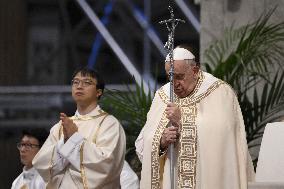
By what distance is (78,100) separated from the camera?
958 centimetres

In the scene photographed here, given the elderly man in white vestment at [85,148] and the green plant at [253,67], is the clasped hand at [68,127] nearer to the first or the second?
the elderly man in white vestment at [85,148]

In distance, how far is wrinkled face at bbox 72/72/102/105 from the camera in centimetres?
952

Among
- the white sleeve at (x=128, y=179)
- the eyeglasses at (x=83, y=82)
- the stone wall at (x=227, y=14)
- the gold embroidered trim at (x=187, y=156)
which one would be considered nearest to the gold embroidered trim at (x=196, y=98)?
the gold embroidered trim at (x=187, y=156)

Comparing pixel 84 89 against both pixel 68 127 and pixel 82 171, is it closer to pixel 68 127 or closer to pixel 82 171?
pixel 68 127

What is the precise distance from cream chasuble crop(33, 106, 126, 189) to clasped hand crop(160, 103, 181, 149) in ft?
2.90

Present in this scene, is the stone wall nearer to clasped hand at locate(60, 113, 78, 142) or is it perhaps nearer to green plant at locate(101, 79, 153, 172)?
green plant at locate(101, 79, 153, 172)

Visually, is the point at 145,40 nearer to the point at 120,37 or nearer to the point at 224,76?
the point at 120,37

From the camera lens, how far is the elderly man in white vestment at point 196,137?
28.0 ft

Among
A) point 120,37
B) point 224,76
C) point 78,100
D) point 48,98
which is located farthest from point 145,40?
point 78,100

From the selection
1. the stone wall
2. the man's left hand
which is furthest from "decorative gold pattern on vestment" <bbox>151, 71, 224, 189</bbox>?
the stone wall

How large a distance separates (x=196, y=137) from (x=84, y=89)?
129 cm

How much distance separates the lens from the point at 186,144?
28.3 feet

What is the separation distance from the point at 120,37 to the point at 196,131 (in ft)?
21.6

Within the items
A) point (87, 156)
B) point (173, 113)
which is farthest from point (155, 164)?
point (87, 156)
